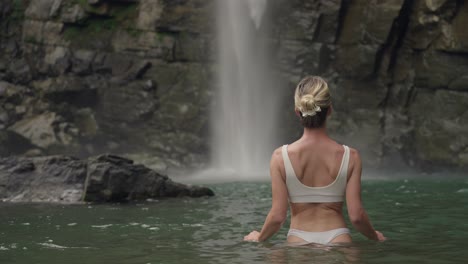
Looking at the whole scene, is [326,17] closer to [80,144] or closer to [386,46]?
[386,46]

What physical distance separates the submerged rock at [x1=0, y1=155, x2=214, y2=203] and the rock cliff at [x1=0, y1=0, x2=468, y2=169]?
49.8ft

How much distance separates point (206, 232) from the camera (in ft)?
39.3

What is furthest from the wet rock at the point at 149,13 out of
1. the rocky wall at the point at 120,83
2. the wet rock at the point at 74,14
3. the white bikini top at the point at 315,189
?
the white bikini top at the point at 315,189

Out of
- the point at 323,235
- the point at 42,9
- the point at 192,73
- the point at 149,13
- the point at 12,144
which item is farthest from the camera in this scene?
the point at 42,9

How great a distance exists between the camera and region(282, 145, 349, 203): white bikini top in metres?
7.17

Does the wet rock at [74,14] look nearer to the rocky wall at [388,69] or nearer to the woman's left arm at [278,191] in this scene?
the rocky wall at [388,69]

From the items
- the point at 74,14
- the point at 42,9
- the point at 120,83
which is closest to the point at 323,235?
the point at 120,83

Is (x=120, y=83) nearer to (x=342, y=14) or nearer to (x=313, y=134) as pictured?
(x=342, y=14)

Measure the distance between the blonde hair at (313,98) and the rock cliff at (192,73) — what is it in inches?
1067

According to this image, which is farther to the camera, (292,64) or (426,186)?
(292,64)

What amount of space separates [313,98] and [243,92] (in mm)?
31517

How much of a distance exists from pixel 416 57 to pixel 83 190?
66.6ft

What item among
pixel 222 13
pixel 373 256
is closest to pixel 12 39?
pixel 222 13

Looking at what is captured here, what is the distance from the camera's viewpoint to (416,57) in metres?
34.3
